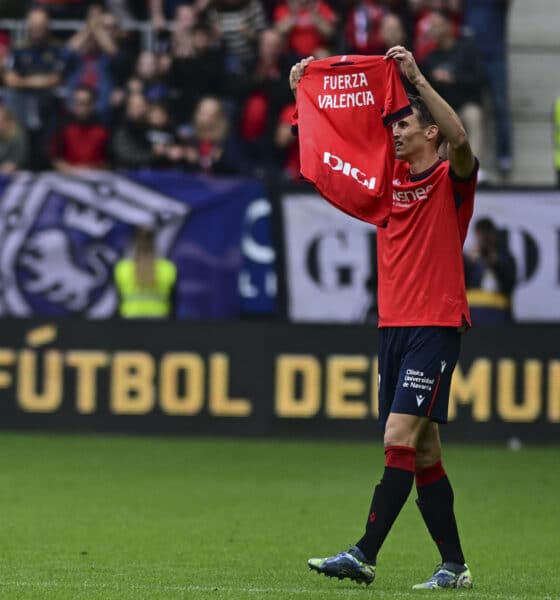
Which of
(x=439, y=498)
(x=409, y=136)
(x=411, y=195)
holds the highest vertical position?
(x=409, y=136)

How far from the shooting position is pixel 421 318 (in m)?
7.43

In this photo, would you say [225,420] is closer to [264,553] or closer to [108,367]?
[108,367]

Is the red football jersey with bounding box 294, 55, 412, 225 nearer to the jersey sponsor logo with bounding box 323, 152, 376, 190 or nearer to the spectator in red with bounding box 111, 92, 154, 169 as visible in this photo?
the jersey sponsor logo with bounding box 323, 152, 376, 190

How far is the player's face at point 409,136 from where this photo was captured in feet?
24.6

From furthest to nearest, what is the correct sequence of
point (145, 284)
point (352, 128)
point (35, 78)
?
point (35, 78) → point (145, 284) → point (352, 128)

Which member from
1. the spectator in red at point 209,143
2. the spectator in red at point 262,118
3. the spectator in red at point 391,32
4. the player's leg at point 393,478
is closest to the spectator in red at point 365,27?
the spectator in red at point 391,32

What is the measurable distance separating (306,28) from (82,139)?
2.86 metres

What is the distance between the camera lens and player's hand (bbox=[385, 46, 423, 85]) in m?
7.12

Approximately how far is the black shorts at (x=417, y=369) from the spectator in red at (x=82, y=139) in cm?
1047

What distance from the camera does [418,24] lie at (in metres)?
18.7

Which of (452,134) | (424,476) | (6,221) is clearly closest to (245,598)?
(424,476)

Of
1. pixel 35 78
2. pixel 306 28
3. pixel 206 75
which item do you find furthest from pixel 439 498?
pixel 35 78

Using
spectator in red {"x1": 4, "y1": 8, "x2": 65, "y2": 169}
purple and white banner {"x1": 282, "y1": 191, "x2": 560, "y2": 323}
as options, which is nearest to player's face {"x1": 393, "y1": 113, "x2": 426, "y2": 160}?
purple and white banner {"x1": 282, "y1": 191, "x2": 560, "y2": 323}

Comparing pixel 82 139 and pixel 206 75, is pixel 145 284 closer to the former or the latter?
pixel 82 139
